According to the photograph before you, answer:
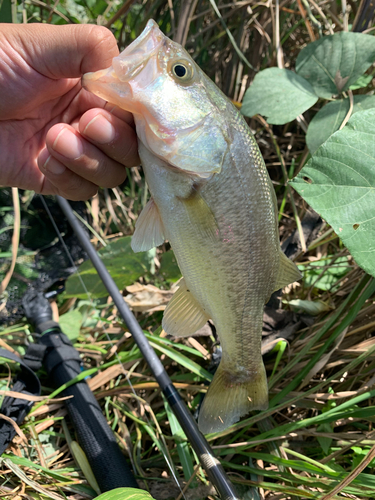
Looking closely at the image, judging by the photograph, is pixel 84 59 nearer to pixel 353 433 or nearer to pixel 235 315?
pixel 235 315

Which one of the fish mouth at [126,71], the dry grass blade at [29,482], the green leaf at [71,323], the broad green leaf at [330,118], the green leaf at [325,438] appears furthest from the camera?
the green leaf at [71,323]

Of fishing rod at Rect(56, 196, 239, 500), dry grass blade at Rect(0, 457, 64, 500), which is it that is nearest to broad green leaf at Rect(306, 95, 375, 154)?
fishing rod at Rect(56, 196, 239, 500)

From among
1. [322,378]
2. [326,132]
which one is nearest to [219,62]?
[326,132]

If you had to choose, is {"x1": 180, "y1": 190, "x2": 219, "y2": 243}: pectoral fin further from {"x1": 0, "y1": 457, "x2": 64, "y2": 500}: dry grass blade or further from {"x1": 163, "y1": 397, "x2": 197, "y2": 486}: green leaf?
{"x1": 0, "y1": 457, "x2": 64, "y2": 500}: dry grass blade

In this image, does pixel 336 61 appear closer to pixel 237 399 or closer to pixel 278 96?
pixel 278 96

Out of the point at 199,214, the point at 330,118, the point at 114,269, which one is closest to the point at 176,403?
the point at 199,214

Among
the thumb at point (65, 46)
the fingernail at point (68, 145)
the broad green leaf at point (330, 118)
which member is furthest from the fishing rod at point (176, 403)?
the broad green leaf at point (330, 118)

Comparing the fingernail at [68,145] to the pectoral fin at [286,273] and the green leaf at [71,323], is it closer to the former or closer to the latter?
the pectoral fin at [286,273]
